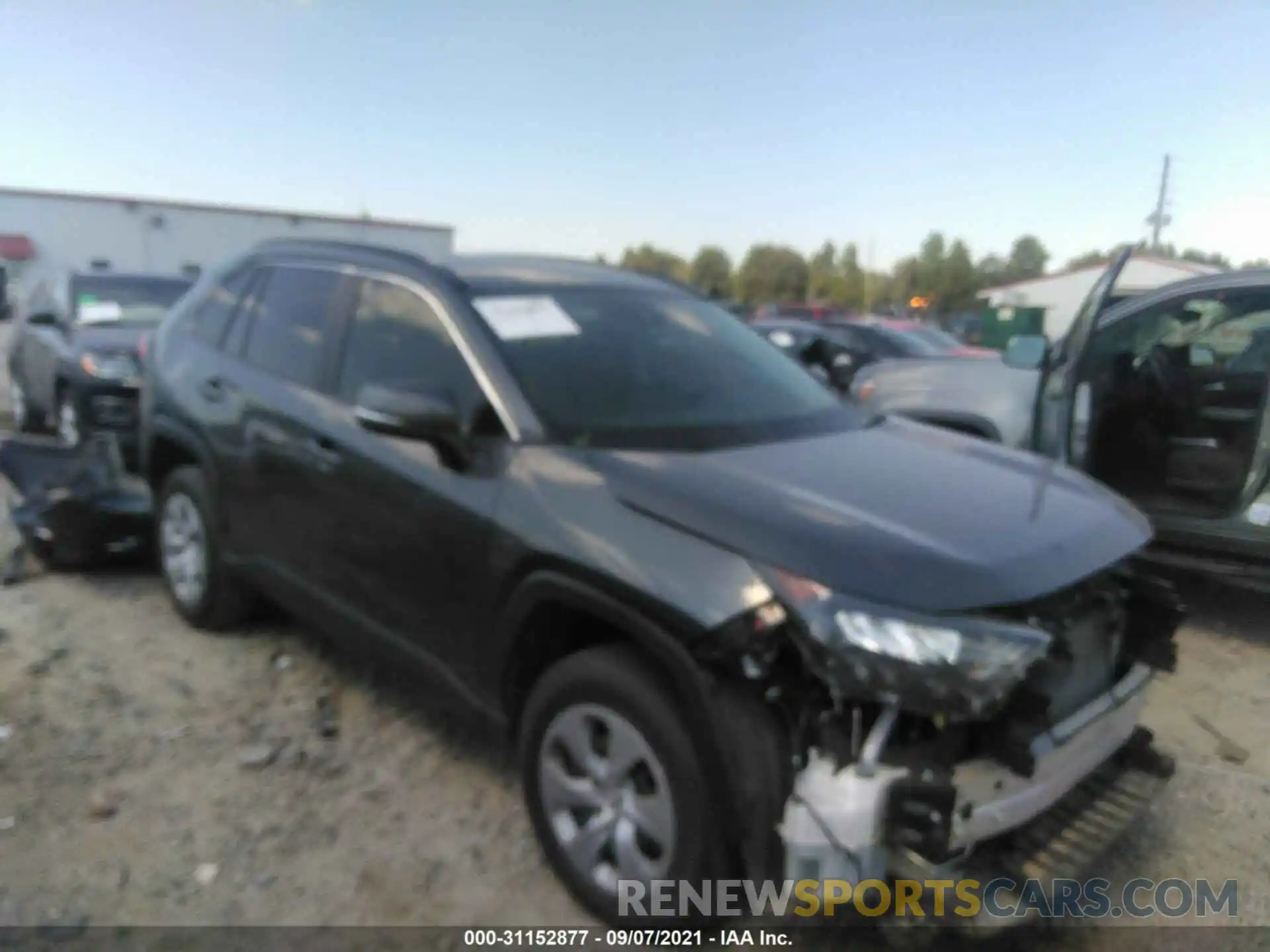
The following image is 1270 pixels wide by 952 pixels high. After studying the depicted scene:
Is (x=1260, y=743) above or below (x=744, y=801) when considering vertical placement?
below

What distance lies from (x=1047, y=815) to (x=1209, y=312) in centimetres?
375

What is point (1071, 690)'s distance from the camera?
8.56 feet

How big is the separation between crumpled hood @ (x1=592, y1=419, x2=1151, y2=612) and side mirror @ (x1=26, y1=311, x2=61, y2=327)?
7748 mm

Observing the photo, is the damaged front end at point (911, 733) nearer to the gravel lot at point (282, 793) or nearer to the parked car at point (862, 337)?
the gravel lot at point (282, 793)

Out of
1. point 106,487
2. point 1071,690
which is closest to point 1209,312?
point 1071,690

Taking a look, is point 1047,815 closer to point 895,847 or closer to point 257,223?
point 895,847

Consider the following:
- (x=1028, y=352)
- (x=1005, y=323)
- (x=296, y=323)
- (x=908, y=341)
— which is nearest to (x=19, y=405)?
(x=296, y=323)

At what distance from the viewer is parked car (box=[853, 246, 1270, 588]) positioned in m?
4.79

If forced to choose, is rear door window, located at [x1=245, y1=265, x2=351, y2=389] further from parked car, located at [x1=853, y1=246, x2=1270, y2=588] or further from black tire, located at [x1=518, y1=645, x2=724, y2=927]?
parked car, located at [x1=853, y1=246, x2=1270, y2=588]

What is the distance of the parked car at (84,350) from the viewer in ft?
24.9

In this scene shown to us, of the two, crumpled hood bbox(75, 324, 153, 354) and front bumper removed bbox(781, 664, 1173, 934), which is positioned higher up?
crumpled hood bbox(75, 324, 153, 354)

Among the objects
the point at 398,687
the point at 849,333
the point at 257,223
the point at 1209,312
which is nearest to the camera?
the point at 398,687

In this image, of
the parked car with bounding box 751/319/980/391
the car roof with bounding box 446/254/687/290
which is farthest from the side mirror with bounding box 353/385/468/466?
the parked car with bounding box 751/319/980/391

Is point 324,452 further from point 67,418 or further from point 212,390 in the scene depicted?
point 67,418
